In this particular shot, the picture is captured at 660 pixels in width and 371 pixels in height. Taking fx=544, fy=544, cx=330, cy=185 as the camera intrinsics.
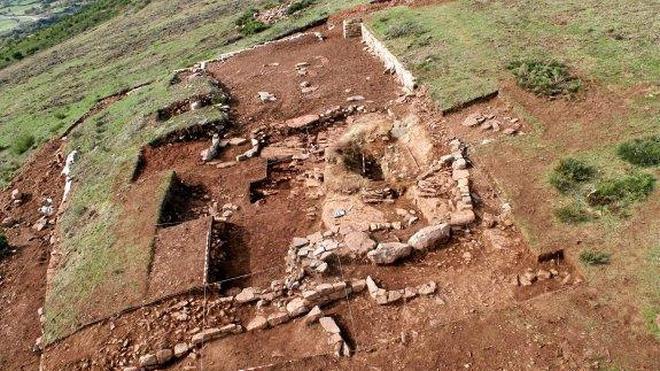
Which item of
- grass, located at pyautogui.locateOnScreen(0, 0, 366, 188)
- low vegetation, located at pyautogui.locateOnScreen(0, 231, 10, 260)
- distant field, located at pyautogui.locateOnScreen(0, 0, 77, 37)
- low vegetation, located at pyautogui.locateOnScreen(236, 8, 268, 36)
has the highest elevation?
low vegetation, located at pyautogui.locateOnScreen(0, 231, 10, 260)

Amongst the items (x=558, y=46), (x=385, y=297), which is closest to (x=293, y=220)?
(x=385, y=297)

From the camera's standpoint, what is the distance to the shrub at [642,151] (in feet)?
40.6

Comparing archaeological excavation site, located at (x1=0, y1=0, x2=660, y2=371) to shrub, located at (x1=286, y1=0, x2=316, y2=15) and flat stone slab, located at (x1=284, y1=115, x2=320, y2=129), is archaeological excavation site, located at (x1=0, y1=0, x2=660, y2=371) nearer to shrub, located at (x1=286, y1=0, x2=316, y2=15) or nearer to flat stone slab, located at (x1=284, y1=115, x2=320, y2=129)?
flat stone slab, located at (x1=284, y1=115, x2=320, y2=129)

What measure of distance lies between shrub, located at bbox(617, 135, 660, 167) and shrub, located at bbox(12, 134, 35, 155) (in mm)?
23931

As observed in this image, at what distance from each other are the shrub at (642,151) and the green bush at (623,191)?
0.53 meters

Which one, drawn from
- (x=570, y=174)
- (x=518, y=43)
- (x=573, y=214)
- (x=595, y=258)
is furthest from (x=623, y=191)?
(x=518, y=43)

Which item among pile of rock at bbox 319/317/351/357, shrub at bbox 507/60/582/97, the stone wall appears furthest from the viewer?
the stone wall

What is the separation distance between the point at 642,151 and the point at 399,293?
676 centimetres

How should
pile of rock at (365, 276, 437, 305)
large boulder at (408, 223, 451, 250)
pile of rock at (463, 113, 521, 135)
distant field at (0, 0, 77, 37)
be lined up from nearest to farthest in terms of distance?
pile of rock at (365, 276, 437, 305)
large boulder at (408, 223, 451, 250)
pile of rock at (463, 113, 521, 135)
distant field at (0, 0, 77, 37)

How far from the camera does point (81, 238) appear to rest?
614 inches

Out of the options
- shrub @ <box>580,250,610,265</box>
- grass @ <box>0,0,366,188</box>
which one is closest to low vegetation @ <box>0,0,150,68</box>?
grass @ <box>0,0,366,188</box>

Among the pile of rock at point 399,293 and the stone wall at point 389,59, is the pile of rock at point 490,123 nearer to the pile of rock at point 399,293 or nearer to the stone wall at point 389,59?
the stone wall at point 389,59

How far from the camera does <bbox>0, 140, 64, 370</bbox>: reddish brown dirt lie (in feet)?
42.6

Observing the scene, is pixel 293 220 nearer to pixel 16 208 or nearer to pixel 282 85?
pixel 282 85
